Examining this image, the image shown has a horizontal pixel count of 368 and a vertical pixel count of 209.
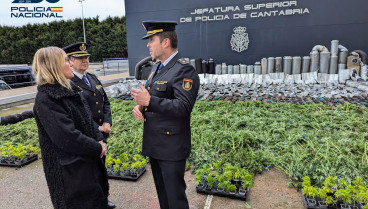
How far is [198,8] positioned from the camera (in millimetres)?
14641

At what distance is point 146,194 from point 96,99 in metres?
1.48

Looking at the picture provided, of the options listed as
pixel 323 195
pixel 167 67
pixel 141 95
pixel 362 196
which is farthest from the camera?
pixel 323 195

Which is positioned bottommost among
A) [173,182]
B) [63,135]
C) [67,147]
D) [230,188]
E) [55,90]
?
[230,188]

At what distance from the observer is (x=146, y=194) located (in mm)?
3553

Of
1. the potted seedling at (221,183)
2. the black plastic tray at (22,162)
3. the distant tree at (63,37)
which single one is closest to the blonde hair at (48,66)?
the potted seedling at (221,183)

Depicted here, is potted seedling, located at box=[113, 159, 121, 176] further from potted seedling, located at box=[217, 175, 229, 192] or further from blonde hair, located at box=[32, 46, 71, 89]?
blonde hair, located at box=[32, 46, 71, 89]

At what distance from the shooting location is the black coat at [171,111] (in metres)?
2.20

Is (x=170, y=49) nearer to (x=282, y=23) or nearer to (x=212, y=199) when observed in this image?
(x=212, y=199)

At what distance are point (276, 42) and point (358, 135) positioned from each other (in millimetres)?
9393

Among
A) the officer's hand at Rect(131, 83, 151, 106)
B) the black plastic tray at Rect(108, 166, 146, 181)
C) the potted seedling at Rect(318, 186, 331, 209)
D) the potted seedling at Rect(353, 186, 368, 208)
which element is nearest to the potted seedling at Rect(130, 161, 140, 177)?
the black plastic tray at Rect(108, 166, 146, 181)

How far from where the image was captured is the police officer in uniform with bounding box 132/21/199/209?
228 centimetres

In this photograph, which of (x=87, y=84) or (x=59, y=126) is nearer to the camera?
(x=59, y=126)

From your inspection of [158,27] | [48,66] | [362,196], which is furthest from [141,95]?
[362,196]

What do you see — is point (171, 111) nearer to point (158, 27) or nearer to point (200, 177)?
point (158, 27)
